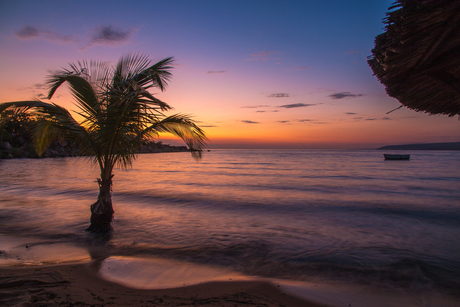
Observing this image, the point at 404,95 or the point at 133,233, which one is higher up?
the point at 404,95

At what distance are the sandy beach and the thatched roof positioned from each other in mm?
3843

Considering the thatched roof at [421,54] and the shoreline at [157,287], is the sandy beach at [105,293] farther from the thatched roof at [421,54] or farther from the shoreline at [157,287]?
the thatched roof at [421,54]

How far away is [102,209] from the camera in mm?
6773

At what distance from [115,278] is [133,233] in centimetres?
333

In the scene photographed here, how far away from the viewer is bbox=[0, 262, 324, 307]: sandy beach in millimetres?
3252

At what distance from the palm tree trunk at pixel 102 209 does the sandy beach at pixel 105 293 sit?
2544 mm

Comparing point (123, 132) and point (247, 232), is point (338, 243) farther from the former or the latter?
point (123, 132)

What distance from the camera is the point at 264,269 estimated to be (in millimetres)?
5105

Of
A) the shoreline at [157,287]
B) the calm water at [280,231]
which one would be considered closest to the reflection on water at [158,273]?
the shoreline at [157,287]

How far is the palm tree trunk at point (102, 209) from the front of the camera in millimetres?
6629

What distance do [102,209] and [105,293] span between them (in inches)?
145

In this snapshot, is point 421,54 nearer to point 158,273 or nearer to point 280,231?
point 158,273

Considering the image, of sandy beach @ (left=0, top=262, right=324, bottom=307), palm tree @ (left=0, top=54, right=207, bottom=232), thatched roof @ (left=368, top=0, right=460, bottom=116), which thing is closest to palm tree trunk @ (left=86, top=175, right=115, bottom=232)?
palm tree @ (left=0, top=54, right=207, bottom=232)

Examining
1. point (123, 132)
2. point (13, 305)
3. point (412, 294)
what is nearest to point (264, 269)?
point (412, 294)
